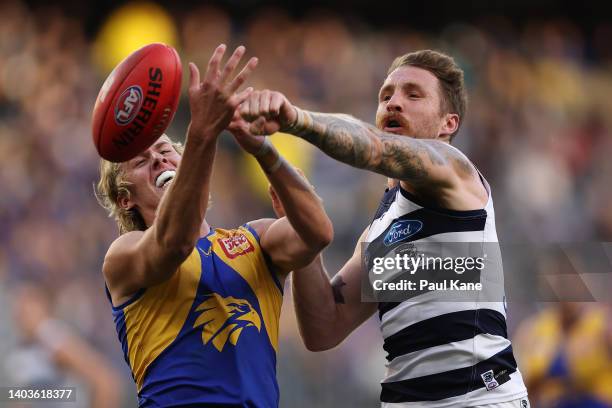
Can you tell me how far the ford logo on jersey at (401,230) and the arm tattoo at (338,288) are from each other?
524mm

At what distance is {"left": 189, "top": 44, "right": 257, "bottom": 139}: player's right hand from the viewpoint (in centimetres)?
381

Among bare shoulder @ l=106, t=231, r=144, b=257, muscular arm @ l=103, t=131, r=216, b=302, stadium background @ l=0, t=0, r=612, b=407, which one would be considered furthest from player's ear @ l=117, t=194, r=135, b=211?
stadium background @ l=0, t=0, r=612, b=407

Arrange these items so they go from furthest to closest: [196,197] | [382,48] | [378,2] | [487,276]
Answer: [378,2] < [382,48] < [487,276] < [196,197]

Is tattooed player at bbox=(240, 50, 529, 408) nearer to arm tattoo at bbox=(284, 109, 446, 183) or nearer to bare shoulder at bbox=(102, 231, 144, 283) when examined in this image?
arm tattoo at bbox=(284, 109, 446, 183)

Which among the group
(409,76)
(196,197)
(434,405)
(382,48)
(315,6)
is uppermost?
(315,6)

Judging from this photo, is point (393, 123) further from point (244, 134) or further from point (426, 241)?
point (244, 134)

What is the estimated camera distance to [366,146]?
13.4 ft

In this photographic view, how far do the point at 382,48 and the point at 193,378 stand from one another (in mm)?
9368

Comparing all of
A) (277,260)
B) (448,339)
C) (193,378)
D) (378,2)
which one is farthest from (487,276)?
(378,2)

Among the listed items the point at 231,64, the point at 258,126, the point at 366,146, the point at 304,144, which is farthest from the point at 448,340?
the point at 304,144

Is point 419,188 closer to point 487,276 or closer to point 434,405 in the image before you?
point 487,276

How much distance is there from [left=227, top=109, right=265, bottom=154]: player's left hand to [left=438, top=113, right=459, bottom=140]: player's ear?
141 centimetres

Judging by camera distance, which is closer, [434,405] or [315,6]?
[434,405]

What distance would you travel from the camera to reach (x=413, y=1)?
14062 mm
